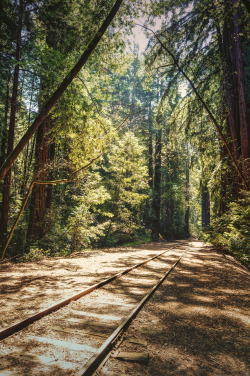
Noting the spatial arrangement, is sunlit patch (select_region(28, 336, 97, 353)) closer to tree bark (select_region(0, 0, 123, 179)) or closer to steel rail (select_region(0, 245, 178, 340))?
steel rail (select_region(0, 245, 178, 340))

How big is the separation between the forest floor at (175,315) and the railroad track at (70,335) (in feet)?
0.72

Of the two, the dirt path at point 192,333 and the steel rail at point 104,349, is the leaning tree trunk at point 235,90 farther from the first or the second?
the steel rail at point 104,349

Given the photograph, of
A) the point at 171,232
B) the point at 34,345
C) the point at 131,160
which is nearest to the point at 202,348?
the point at 34,345

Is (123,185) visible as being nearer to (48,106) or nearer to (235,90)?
(235,90)

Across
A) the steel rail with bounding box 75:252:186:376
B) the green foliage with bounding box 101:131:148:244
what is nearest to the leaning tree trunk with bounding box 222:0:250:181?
the green foliage with bounding box 101:131:148:244

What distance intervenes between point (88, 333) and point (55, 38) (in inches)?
525

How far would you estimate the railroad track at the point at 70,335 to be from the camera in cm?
238

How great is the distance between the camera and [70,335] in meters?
3.08

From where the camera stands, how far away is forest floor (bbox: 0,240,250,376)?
2.65m

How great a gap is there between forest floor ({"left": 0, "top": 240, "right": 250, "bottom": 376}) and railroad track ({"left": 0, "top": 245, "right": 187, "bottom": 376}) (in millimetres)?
219

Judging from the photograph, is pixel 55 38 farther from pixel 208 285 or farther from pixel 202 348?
pixel 202 348

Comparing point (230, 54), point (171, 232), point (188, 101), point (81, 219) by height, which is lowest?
point (171, 232)

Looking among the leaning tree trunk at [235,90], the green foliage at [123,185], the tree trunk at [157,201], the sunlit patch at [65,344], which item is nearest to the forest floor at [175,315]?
the sunlit patch at [65,344]

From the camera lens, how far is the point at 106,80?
33.6ft
